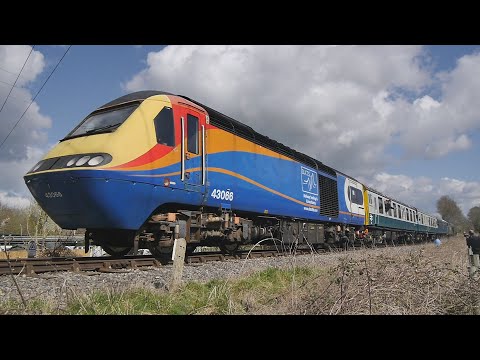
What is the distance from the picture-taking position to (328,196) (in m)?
18.6

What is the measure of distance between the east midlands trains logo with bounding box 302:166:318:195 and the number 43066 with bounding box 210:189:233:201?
5.90m

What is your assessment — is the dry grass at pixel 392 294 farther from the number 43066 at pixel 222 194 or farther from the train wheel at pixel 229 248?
the train wheel at pixel 229 248

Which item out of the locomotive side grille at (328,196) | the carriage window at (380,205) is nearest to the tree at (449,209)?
the carriage window at (380,205)

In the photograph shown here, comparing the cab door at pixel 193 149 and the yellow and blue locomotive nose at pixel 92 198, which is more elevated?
the cab door at pixel 193 149

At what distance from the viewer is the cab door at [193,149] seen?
28.5ft

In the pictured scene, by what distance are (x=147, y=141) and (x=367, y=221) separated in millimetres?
20104

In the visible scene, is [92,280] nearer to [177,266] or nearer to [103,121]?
[177,266]

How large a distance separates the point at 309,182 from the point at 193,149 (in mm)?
8453

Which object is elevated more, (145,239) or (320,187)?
(320,187)

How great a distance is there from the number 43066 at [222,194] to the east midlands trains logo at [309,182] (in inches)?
232

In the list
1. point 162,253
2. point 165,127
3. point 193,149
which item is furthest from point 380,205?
point 165,127
